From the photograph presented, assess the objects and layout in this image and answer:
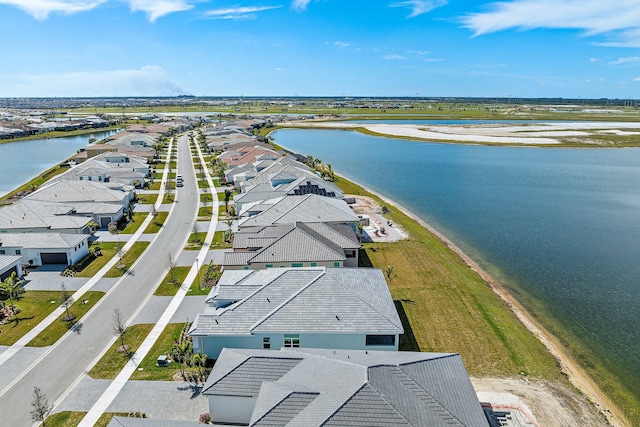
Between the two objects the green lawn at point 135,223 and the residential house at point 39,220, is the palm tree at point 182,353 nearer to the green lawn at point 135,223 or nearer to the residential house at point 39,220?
the residential house at point 39,220

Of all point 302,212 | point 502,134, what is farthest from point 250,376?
point 502,134

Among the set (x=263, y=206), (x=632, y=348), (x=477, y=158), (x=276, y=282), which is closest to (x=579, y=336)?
(x=632, y=348)

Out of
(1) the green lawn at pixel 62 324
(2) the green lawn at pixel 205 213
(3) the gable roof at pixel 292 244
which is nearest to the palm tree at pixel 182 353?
(1) the green lawn at pixel 62 324

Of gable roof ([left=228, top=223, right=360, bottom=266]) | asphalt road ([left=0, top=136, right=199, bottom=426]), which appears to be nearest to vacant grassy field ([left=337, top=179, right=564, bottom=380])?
gable roof ([left=228, top=223, right=360, bottom=266])

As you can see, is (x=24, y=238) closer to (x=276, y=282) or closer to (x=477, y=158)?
(x=276, y=282)

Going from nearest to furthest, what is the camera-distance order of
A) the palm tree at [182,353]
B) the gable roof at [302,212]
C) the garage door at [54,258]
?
the palm tree at [182,353] → the garage door at [54,258] → the gable roof at [302,212]

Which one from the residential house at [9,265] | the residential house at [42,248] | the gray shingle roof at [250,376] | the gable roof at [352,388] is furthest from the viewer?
the residential house at [42,248]
